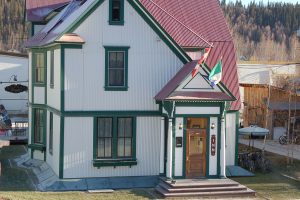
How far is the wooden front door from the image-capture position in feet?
78.2

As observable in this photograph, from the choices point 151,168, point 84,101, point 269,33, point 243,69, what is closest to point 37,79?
point 84,101

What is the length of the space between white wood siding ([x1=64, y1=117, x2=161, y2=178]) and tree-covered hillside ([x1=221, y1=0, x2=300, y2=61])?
310 ft

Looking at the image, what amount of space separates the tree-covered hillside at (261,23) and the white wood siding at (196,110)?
94.7 m

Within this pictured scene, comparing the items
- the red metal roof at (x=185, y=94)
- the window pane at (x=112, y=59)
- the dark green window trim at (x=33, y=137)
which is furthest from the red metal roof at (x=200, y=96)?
the dark green window trim at (x=33, y=137)

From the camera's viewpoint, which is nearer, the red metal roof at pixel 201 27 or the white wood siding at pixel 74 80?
the white wood siding at pixel 74 80

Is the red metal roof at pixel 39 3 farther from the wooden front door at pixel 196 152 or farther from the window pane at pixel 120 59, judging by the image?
the wooden front door at pixel 196 152

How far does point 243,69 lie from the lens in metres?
56.7

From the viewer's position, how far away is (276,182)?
83.1ft

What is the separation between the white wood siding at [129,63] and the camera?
943 inches

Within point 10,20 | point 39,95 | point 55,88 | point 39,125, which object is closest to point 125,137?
point 55,88

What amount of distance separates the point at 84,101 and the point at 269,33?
117 meters

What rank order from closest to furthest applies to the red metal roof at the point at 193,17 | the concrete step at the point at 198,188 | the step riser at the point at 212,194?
the step riser at the point at 212,194 → the concrete step at the point at 198,188 → the red metal roof at the point at 193,17

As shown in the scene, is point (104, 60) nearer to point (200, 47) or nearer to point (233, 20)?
point (200, 47)

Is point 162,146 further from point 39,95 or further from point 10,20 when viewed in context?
point 10,20
